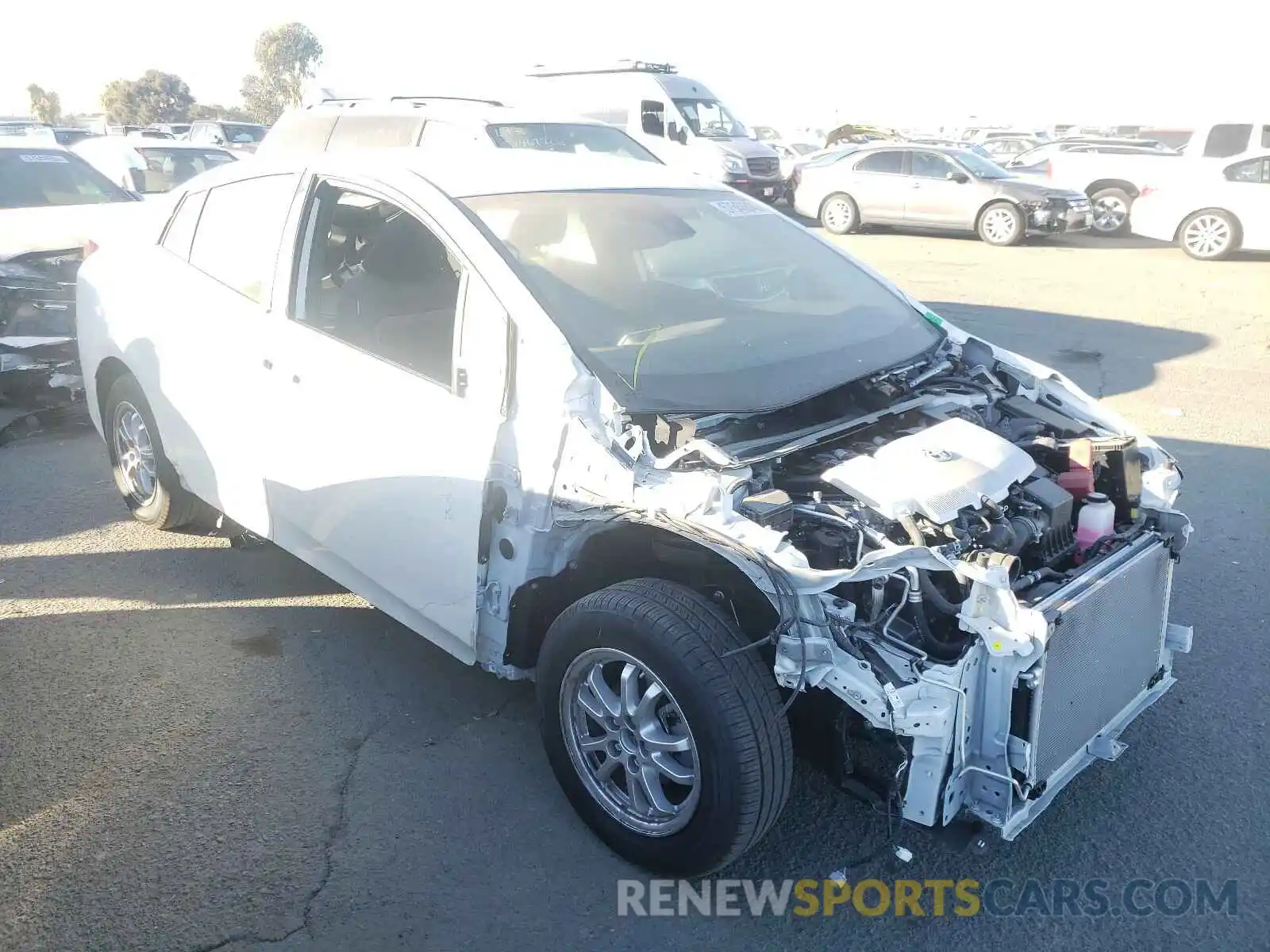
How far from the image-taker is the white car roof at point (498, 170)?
3.77m

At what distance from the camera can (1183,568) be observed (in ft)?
15.9

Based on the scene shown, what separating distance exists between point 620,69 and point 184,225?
16.0 meters

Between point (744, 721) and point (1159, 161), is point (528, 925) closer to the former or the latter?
point (744, 721)

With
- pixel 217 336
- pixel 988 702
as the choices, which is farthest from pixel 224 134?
pixel 988 702

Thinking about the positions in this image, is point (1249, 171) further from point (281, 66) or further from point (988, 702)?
point (281, 66)

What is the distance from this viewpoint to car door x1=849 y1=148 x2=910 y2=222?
16797 mm

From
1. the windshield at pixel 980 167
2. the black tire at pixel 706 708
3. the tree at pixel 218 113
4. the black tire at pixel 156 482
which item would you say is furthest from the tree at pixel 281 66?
the black tire at pixel 706 708

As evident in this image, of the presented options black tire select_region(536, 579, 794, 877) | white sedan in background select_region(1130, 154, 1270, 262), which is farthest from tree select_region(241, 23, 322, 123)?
black tire select_region(536, 579, 794, 877)

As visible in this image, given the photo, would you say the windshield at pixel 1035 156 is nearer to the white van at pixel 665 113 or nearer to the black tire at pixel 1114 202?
the black tire at pixel 1114 202

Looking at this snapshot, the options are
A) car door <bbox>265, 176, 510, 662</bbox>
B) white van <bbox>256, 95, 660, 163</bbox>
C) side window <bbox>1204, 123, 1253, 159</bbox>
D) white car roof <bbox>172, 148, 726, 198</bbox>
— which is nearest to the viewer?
car door <bbox>265, 176, 510, 662</bbox>

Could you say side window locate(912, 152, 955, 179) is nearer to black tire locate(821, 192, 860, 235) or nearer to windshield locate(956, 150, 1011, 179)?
windshield locate(956, 150, 1011, 179)

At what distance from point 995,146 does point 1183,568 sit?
93.1ft

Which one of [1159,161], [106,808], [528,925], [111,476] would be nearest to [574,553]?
[528,925]

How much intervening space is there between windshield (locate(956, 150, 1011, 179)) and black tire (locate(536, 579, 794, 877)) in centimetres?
1510
